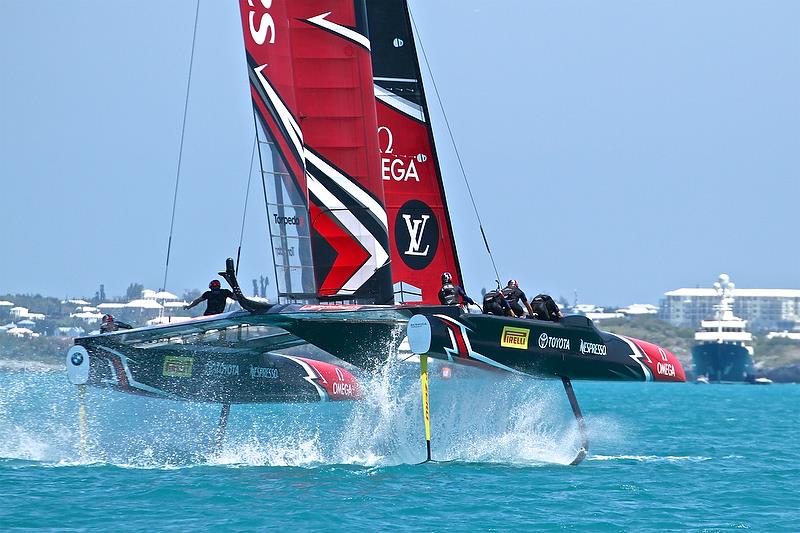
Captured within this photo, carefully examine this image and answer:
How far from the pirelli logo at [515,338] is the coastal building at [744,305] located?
10643 centimetres

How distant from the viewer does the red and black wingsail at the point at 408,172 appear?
17531 mm

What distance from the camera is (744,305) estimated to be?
126m

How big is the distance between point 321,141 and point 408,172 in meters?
2.23

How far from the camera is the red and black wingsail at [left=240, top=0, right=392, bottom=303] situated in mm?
15445

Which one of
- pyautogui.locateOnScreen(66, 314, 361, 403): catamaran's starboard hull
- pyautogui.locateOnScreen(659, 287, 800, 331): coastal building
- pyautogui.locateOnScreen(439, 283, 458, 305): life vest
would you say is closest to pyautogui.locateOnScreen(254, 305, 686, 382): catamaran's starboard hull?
pyautogui.locateOnScreen(439, 283, 458, 305): life vest

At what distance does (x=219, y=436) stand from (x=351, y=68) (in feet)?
16.7

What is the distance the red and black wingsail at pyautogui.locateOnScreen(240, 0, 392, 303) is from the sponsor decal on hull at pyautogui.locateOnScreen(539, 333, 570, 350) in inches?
75.6

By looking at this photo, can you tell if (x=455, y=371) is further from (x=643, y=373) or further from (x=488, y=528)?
(x=488, y=528)

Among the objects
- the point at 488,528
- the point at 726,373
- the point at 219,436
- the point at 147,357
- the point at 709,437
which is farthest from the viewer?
the point at 726,373

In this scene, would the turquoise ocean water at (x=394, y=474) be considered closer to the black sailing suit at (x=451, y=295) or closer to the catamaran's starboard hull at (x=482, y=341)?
the catamaran's starboard hull at (x=482, y=341)

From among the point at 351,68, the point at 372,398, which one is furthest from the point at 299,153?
the point at 372,398

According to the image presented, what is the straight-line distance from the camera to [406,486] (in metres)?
13.9

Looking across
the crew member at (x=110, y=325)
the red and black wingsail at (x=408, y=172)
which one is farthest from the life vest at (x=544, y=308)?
the crew member at (x=110, y=325)

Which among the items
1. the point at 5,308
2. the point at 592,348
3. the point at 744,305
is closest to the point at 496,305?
the point at 592,348
